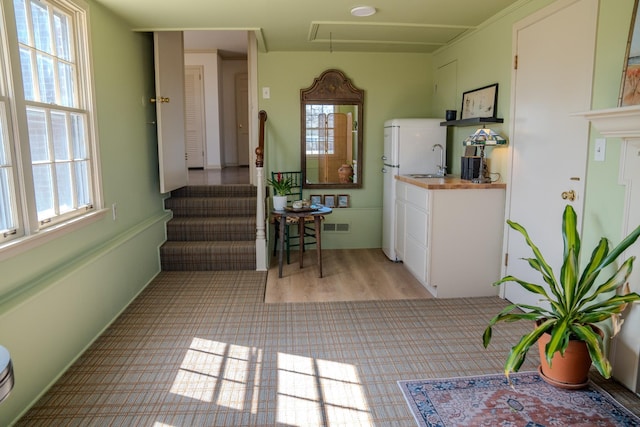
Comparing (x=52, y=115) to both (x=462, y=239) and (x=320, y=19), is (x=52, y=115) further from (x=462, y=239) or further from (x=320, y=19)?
(x=462, y=239)

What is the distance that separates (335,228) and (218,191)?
1.42 metres

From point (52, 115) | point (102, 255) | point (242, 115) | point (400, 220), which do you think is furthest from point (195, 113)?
point (52, 115)

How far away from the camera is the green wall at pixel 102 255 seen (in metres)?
2.13

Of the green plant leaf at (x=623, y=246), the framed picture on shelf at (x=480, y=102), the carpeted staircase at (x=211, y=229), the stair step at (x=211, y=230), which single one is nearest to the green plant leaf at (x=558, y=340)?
the green plant leaf at (x=623, y=246)

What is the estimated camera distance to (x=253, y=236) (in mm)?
4602

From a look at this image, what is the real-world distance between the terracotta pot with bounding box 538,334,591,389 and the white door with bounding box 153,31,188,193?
344 cm

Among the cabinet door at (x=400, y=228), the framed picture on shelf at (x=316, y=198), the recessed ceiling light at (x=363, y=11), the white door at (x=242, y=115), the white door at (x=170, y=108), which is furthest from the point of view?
the white door at (x=242, y=115)

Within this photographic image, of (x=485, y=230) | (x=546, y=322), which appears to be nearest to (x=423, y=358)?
(x=546, y=322)

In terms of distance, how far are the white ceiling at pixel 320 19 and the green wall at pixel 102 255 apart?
375 millimetres

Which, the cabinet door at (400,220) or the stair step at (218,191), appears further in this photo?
the stair step at (218,191)

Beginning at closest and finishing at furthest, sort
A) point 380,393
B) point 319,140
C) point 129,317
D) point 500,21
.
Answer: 1. point 380,393
2. point 129,317
3. point 500,21
4. point 319,140

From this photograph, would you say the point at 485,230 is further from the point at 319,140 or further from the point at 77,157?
the point at 77,157

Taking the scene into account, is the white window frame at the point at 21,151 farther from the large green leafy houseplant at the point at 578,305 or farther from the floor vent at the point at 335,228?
the floor vent at the point at 335,228

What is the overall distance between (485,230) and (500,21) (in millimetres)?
1662
